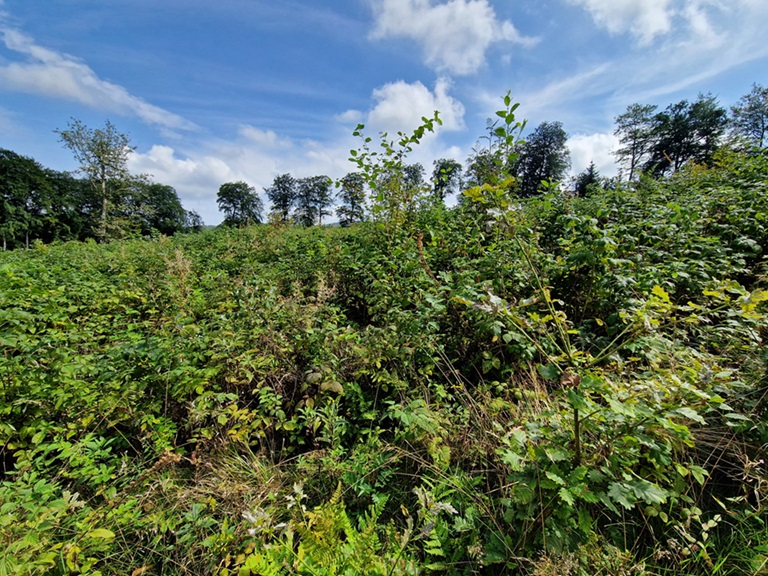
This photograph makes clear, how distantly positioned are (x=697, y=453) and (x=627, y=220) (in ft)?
10.2

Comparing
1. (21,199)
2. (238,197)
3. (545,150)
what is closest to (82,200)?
(21,199)

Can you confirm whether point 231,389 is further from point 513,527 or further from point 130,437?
point 513,527

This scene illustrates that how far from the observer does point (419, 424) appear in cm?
183

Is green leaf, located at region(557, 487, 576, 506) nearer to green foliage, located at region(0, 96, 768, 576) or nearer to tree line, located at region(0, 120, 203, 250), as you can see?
green foliage, located at region(0, 96, 768, 576)

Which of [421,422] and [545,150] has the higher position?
[545,150]

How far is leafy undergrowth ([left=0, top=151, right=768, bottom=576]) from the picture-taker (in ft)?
4.35

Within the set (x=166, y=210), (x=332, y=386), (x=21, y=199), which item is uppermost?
(x=166, y=210)

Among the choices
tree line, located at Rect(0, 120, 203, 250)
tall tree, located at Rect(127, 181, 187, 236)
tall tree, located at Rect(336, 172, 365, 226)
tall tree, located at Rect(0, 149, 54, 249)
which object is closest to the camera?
tall tree, located at Rect(336, 172, 365, 226)

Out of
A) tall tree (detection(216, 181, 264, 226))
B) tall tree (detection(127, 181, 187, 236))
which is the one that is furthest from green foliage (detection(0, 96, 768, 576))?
tall tree (detection(216, 181, 264, 226))

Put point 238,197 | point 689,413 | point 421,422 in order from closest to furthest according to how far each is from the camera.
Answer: point 689,413
point 421,422
point 238,197

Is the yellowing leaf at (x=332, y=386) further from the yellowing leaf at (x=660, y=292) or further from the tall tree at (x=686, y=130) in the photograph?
the tall tree at (x=686, y=130)

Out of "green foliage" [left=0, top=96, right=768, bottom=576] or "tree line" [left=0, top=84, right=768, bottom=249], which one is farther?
"tree line" [left=0, top=84, right=768, bottom=249]

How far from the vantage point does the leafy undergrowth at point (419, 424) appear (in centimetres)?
133

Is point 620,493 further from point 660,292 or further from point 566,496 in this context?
point 660,292
